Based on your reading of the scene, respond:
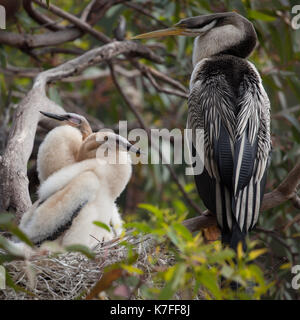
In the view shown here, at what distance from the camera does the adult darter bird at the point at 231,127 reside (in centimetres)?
203

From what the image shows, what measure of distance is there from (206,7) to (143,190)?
2018 mm

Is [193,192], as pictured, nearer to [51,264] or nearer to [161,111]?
[161,111]

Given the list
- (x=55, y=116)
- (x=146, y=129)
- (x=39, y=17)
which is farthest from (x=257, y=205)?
(x=39, y=17)

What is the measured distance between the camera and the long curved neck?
8.27 feet

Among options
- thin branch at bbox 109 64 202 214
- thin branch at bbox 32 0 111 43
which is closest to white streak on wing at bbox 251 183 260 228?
thin branch at bbox 109 64 202 214

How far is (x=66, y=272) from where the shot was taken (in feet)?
6.31

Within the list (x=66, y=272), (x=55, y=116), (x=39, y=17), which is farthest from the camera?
(x=39, y=17)

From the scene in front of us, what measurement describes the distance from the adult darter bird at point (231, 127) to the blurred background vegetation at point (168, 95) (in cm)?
46

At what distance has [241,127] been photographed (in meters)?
2.14

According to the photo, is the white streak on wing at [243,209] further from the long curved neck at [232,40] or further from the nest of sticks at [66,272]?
the long curved neck at [232,40]

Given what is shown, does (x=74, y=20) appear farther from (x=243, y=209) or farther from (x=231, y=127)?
(x=243, y=209)

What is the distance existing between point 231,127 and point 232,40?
54 cm

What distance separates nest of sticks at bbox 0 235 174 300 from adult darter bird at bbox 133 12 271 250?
298 mm

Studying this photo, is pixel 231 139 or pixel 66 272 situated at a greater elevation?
pixel 231 139
